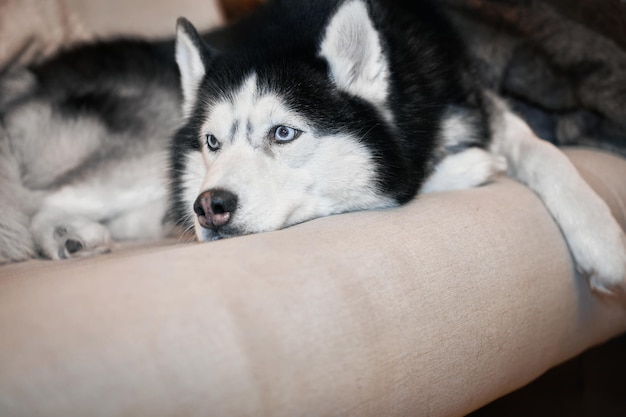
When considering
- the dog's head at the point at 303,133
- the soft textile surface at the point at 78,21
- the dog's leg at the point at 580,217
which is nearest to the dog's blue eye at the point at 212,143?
the dog's head at the point at 303,133

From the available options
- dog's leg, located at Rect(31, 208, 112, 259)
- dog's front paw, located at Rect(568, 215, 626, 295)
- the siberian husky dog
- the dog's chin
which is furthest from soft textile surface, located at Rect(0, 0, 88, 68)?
dog's front paw, located at Rect(568, 215, 626, 295)

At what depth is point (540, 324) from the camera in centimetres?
158

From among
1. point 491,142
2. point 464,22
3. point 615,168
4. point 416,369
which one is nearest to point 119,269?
point 416,369

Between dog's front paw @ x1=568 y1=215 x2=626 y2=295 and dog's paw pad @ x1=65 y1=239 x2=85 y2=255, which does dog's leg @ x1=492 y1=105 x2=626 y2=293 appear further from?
dog's paw pad @ x1=65 y1=239 x2=85 y2=255

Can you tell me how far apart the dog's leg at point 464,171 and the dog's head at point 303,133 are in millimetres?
277

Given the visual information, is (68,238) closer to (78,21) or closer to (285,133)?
(285,133)

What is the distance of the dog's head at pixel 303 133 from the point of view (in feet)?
5.10

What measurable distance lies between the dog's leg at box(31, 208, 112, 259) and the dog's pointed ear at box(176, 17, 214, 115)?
0.53 meters

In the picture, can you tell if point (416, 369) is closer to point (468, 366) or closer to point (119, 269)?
point (468, 366)

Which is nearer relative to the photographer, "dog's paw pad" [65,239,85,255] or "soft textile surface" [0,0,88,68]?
"dog's paw pad" [65,239,85,255]

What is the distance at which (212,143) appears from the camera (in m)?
1.78

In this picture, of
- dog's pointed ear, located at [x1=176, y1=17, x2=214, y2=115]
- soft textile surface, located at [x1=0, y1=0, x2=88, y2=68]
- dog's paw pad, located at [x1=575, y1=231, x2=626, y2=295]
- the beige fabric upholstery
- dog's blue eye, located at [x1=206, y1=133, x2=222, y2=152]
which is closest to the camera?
the beige fabric upholstery

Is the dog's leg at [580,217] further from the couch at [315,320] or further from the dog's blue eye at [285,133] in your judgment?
the dog's blue eye at [285,133]

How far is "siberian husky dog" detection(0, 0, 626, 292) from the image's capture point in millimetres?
1637
